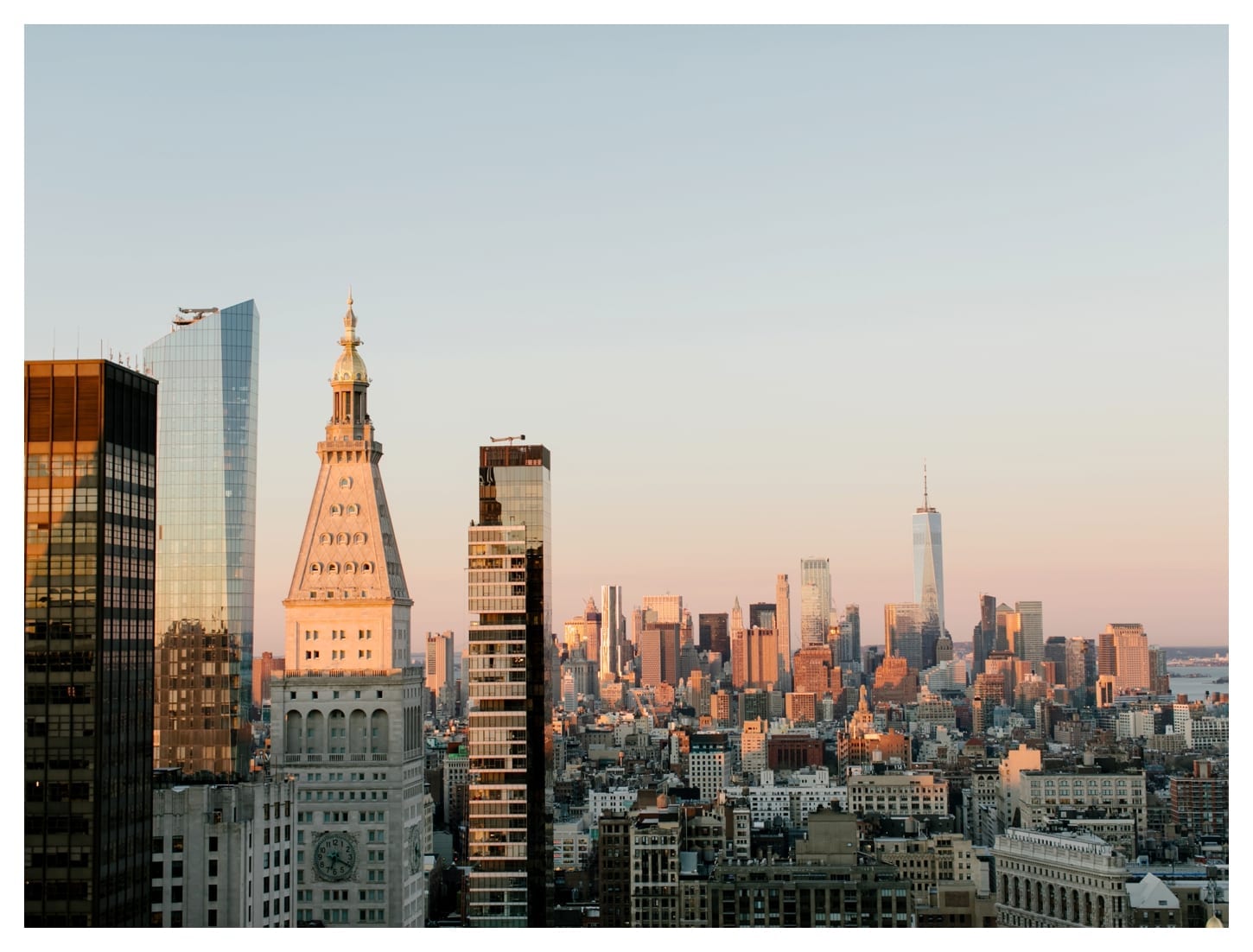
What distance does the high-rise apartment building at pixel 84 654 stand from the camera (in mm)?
22844

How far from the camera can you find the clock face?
94.6 feet

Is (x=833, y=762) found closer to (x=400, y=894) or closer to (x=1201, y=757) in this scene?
(x=1201, y=757)

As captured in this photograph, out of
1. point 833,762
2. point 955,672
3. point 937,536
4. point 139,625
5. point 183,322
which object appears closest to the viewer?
point 139,625

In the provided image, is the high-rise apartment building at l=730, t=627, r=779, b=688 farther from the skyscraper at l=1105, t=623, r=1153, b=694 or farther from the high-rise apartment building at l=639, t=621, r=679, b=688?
the skyscraper at l=1105, t=623, r=1153, b=694

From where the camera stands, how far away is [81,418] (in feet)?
79.1

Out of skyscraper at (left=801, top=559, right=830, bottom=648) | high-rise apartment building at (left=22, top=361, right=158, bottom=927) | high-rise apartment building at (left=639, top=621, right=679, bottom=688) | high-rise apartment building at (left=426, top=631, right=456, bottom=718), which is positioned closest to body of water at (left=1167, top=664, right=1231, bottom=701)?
skyscraper at (left=801, top=559, right=830, bottom=648)

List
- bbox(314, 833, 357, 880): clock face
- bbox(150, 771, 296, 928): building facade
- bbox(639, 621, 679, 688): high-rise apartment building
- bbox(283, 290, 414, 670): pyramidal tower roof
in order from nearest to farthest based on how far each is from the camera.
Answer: bbox(150, 771, 296, 928): building facade, bbox(314, 833, 357, 880): clock face, bbox(283, 290, 414, 670): pyramidal tower roof, bbox(639, 621, 679, 688): high-rise apartment building

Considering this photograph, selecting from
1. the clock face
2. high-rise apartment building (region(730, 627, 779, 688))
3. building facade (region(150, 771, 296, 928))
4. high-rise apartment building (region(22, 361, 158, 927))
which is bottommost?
high-rise apartment building (region(730, 627, 779, 688))

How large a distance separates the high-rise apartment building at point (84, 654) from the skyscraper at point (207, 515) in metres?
24.0

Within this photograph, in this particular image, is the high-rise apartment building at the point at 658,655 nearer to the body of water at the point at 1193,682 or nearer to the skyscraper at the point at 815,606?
the skyscraper at the point at 815,606

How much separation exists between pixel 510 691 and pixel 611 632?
218 ft

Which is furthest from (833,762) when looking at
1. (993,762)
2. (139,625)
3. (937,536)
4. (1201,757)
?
(139,625)

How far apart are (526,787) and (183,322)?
20.2 metres

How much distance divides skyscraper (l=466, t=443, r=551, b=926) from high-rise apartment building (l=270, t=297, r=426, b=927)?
17.4 feet
